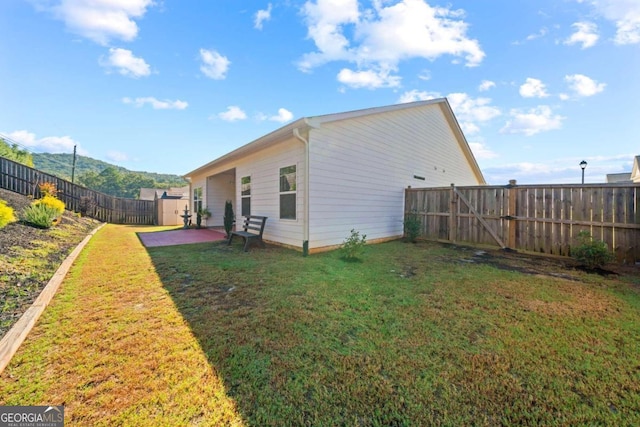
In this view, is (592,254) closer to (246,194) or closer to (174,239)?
(246,194)

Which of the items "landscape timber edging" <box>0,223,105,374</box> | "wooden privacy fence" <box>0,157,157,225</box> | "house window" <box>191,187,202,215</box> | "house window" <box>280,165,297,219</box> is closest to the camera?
"landscape timber edging" <box>0,223,105,374</box>

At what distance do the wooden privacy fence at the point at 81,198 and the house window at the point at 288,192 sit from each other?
37.0 ft

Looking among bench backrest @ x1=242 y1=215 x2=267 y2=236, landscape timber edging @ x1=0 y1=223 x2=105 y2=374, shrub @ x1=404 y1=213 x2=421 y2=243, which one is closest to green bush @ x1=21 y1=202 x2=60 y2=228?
landscape timber edging @ x1=0 y1=223 x2=105 y2=374

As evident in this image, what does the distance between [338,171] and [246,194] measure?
3.85 meters

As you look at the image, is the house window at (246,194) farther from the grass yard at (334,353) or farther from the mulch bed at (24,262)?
the grass yard at (334,353)

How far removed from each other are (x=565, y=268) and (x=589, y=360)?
3871mm

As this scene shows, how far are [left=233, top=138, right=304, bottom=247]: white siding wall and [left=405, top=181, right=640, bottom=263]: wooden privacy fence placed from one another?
180 inches

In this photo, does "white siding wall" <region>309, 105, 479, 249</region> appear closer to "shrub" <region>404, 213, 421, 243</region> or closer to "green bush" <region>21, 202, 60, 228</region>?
"shrub" <region>404, 213, 421, 243</region>

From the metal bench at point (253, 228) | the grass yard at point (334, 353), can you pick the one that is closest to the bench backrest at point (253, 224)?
the metal bench at point (253, 228)

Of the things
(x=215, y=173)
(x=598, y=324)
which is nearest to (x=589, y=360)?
(x=598, y=324)

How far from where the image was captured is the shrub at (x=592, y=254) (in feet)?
14.9

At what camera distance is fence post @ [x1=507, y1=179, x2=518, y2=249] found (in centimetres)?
638

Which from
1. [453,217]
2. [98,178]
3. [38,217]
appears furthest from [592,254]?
[98,178]

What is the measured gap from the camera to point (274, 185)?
7.07 m
